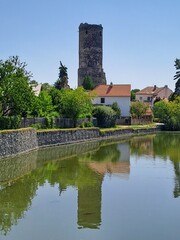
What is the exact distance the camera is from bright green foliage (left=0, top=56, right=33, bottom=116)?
114ft

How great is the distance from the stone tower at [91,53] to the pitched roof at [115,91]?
451 inches

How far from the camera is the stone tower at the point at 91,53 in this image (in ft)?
265

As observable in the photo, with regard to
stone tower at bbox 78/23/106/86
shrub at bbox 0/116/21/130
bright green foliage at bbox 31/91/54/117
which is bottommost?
shrub at bbox 0/116/21/130

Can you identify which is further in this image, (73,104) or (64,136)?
(73,104)

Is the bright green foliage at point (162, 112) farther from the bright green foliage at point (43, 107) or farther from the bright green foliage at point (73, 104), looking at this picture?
the bright green foliage at point (43, 107)

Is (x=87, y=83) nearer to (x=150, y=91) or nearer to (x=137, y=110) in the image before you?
(x=137, y=110)

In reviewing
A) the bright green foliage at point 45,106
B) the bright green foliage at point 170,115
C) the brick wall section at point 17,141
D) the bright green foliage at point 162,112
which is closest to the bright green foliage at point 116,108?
the bright green foliage at point 170,115

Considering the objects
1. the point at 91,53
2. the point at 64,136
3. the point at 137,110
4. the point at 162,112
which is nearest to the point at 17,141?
the point at 64,136

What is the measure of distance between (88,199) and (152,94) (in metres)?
84.8

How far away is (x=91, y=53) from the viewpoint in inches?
3169

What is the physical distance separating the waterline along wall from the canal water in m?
0.98

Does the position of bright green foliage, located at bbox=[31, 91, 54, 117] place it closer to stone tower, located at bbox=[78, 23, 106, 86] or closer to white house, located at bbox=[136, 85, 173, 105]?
stone tower, located at bbox=[78, 23, 106, 86]

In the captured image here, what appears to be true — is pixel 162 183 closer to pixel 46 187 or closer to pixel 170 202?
pixel 170 202

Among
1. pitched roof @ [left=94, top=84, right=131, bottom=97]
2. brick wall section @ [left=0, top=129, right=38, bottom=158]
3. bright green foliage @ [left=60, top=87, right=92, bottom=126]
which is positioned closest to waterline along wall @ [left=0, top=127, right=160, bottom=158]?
brick wall section @ [left=0, top=129, right=38, bottom=158]
